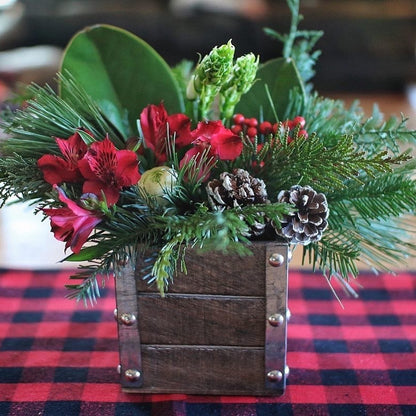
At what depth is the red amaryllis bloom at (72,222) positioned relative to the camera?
505 millimetres

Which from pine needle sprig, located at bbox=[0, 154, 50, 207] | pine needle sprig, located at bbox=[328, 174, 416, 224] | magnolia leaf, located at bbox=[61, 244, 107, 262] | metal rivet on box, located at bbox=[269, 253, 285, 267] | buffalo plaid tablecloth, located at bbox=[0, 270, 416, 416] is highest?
pine needle sprig, located at bbox=[0, 154, 50, 207]

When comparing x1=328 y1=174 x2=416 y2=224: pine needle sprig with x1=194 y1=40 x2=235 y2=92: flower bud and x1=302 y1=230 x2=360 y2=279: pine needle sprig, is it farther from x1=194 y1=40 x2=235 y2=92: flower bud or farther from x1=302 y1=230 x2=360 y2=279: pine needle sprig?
x1=194 y1=40 x2=235 y2=92: flower bud

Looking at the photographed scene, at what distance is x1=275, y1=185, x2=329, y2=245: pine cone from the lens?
0.53m

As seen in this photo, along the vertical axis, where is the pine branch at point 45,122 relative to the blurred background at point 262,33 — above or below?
above

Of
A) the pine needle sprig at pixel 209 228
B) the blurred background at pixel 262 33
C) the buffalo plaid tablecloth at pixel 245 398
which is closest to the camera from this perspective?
the pine needle sprig at pixel 209 228

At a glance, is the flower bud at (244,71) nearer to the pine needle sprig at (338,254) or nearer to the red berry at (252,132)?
the red berry at (252,132)


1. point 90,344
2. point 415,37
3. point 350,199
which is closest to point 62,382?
point 90,344

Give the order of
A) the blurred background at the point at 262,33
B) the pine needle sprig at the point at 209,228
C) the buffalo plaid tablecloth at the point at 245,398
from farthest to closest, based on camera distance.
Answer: the blurred background at the point at 262,33 → the buffalo plaid tablecloth at the point at 245,398 → the pine needle sprig at the point at 209,228

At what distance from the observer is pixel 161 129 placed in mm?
578

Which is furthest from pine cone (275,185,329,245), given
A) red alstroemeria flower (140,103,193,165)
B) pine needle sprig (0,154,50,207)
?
pine needle sprig (0,154,50,207)

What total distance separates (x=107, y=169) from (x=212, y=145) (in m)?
0.09

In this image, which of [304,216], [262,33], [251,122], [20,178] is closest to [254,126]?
[251,122]

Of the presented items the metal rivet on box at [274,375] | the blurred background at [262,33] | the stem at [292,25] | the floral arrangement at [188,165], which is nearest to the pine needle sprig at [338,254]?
the floral arrangement at [188,165]

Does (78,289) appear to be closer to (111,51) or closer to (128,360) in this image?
(128,360)
